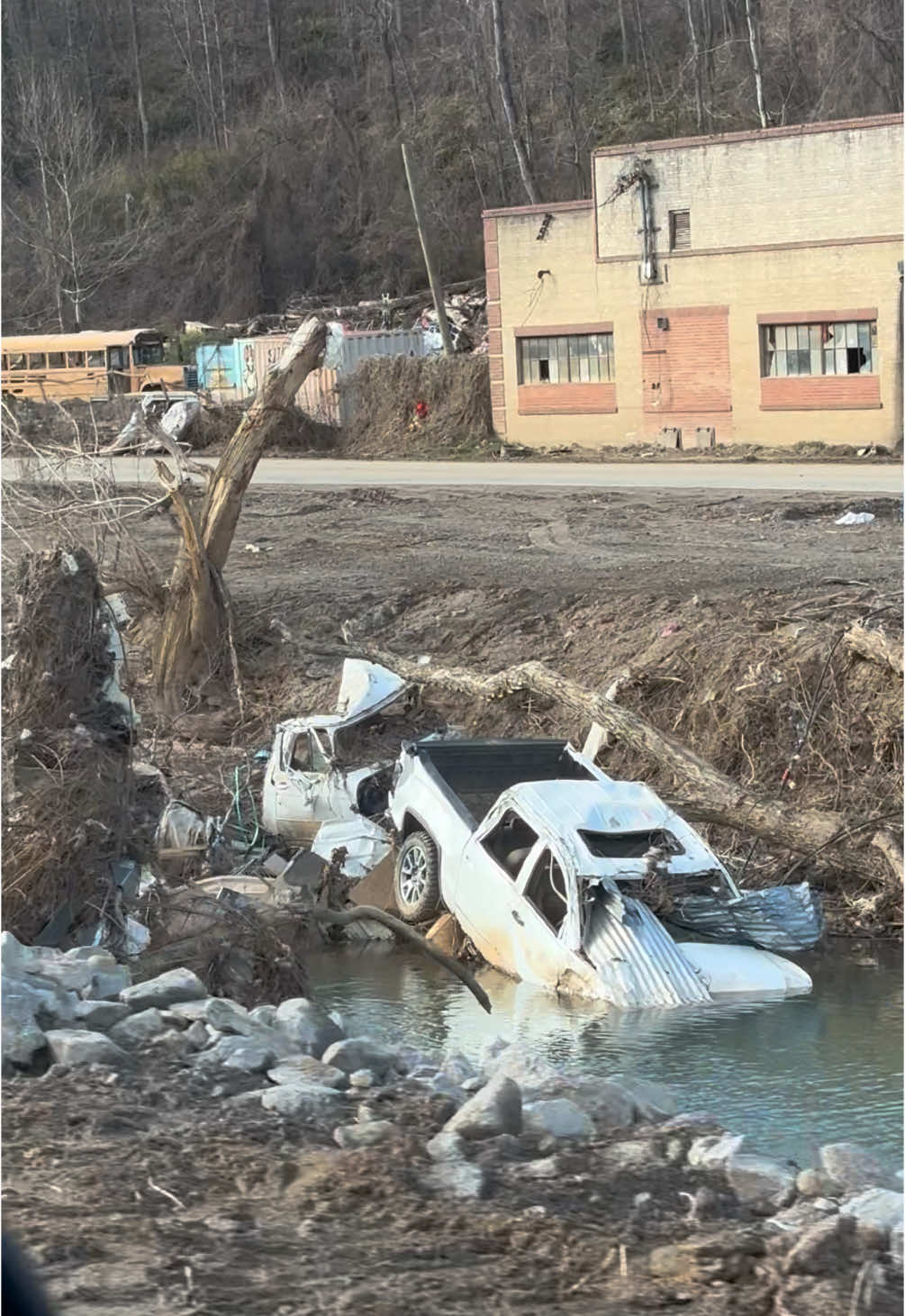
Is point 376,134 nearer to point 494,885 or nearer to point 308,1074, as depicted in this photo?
point 494,885

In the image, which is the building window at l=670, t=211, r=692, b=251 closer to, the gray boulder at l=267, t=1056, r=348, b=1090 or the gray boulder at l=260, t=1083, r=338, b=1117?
the gray boulder at l=267, t=1056, r=348, b=1090

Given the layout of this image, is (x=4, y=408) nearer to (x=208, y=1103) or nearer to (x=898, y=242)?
(x=208, y=1103)

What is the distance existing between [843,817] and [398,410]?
26.7 meters

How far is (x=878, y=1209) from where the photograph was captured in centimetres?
548

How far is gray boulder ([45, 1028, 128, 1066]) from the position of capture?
6.98 metres

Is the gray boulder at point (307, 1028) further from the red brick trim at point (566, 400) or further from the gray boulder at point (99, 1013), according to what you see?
the red brick trim at point (566, 400)

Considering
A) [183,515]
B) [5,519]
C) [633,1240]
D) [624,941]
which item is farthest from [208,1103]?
[183,515]

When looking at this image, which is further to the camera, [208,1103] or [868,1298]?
[208,1103]

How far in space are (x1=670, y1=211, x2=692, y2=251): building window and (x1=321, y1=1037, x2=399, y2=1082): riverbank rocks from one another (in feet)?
102

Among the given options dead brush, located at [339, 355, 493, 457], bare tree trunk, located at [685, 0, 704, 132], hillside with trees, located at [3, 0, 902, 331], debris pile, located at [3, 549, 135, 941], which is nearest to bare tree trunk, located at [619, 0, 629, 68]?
hillside with trees, located at [3, 0, 902, 331]

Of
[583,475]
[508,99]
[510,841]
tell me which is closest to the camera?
[510,841]

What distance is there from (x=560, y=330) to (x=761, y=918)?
2636 cm

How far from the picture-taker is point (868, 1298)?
475 centimetres

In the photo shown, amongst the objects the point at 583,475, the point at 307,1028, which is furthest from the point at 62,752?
the point at 583,475
